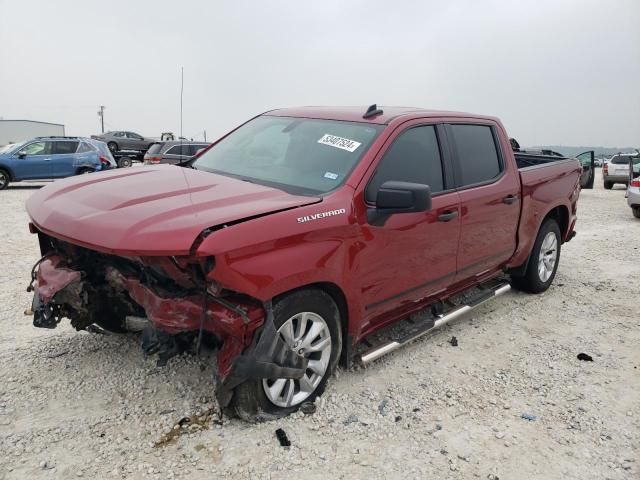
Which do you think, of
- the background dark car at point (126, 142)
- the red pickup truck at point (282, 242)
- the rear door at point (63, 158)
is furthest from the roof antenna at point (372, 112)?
the background dark car at point (126, 142)

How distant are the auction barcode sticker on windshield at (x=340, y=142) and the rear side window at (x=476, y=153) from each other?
1056mm

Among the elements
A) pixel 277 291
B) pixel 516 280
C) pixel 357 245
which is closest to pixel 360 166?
pixel 357 245

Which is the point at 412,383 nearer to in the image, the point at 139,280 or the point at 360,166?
the point at 360,166

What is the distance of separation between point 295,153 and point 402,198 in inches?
38.5

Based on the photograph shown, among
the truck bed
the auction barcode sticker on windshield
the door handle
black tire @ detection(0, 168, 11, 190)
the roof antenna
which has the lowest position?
black tire @ detection(0, 168, 11, 190)

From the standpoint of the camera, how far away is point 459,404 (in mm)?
3443

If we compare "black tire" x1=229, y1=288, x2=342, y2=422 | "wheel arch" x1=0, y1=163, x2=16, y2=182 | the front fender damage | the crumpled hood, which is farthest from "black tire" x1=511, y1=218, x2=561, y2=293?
"wheel arch" x1=0, y1=163, x2=16, y2=182

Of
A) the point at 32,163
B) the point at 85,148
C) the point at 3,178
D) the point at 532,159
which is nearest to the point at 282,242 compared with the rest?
the point at 532,159

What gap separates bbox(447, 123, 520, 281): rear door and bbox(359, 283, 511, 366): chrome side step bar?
0.78ft

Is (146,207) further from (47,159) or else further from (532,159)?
(47,159)

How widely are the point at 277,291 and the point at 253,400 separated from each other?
0.64m

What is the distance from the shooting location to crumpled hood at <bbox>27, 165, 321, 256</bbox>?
101 inches

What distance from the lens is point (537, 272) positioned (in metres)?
5.62

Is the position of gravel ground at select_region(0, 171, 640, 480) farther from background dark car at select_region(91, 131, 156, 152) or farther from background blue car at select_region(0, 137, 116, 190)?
background dark car at select_region(91, 131, 156, 152)
